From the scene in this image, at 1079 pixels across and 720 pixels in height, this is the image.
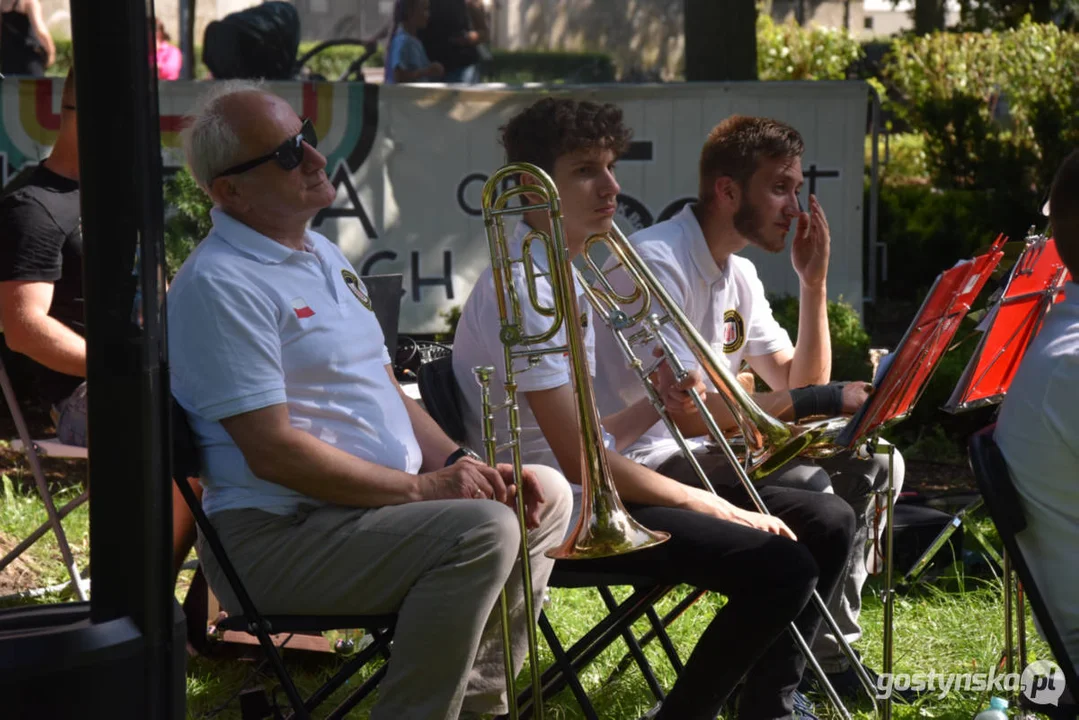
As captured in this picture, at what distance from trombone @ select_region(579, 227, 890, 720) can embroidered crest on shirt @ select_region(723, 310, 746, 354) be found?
565 mm

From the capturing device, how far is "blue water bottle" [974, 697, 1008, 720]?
3.01 metres

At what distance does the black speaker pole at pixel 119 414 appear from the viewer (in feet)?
5.59

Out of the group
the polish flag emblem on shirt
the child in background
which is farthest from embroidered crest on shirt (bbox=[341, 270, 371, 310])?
the child in background

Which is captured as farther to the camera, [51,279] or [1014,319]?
[51,279]

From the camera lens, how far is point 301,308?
2744 millimetres

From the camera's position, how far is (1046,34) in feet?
38.9

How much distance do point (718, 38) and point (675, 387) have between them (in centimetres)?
594

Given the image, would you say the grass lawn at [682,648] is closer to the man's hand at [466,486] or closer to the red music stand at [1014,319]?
the man's hand at [466,486]

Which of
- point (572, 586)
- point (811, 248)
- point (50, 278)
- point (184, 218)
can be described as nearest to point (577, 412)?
point (572, 586)

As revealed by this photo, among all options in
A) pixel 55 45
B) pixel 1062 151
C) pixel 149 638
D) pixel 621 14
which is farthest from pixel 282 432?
pixel 1062 151

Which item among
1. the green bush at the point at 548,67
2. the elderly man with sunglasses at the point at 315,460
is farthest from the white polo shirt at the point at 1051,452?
the green bush at the point at 548,67

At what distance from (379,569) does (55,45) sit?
604cm

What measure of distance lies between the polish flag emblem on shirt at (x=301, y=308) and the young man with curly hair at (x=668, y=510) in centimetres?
48

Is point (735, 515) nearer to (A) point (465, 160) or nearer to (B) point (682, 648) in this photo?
(B) point (682, 648)
